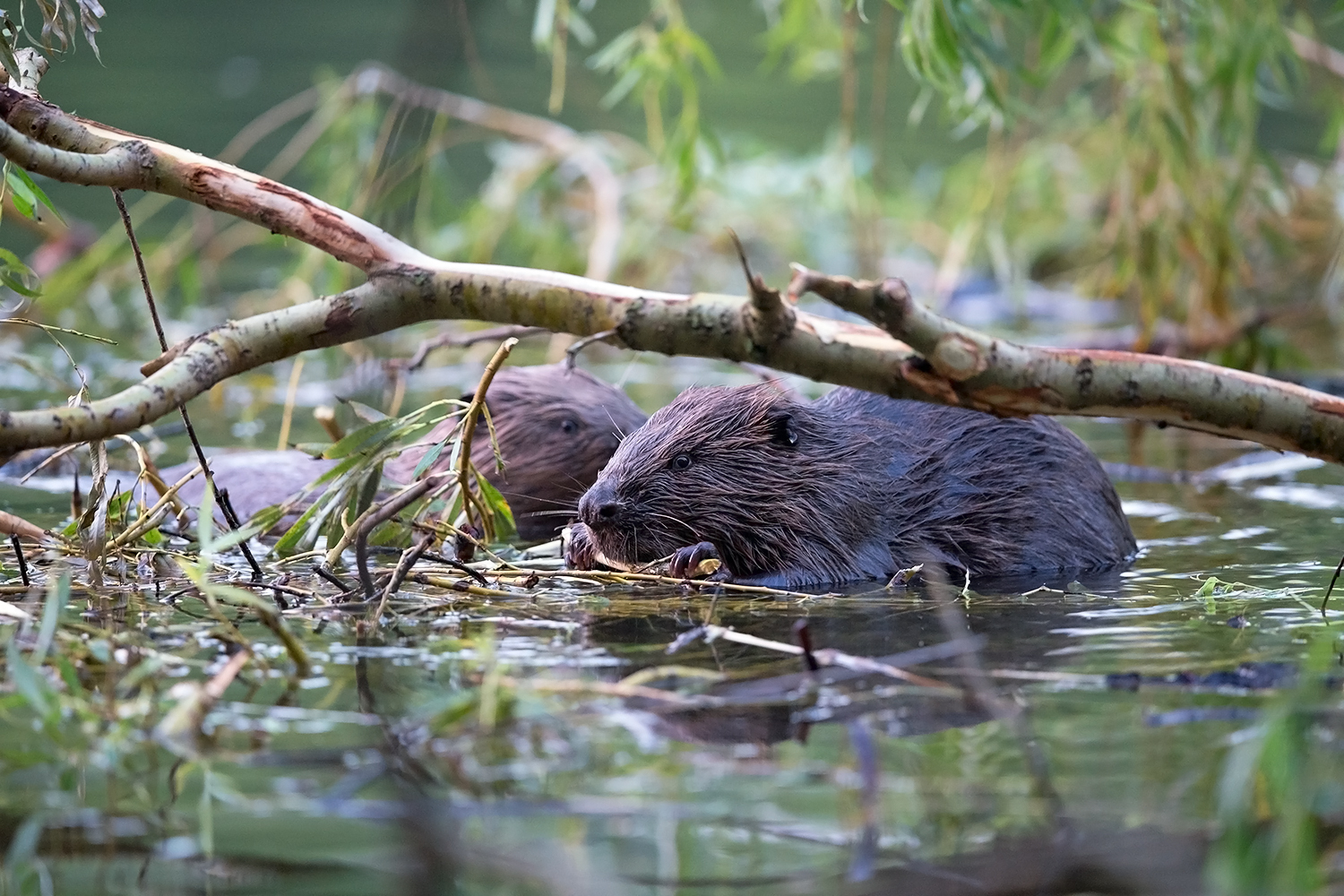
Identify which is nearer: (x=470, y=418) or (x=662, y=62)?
(x=470, y=418)

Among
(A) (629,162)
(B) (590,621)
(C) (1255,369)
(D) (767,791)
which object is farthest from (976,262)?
(D) (767,791)

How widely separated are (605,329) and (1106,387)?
0.80m

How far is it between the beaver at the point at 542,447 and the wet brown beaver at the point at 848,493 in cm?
67

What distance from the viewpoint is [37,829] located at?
1679 mm

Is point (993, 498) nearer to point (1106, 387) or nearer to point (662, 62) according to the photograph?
point (1106, 387)

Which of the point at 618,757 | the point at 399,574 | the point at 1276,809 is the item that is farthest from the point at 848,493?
the point at 1276,809

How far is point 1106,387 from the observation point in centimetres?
243

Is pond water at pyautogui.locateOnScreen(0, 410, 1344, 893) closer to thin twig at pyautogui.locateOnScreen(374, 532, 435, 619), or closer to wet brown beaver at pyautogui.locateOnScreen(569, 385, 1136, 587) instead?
thin twig at pyautogui.locateOnScreen(374, 532, 435, 619)

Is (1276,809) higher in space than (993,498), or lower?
lower

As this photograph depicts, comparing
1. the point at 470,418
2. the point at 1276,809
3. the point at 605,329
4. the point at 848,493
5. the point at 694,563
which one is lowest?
the point at 1276,809

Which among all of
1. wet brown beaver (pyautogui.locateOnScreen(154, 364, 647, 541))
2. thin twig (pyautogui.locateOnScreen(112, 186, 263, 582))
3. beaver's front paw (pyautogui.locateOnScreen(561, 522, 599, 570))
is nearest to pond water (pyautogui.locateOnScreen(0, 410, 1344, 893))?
thin twig (pyautogui.locateOnScreen(112, 186, 263, 582))

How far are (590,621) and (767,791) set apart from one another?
96 centimetres

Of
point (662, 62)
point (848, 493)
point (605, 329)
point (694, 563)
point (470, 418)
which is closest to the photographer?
point (605, 329)

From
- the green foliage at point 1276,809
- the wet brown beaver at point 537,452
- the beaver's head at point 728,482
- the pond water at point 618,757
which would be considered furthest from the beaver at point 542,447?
the green foliage at point 1276,809
